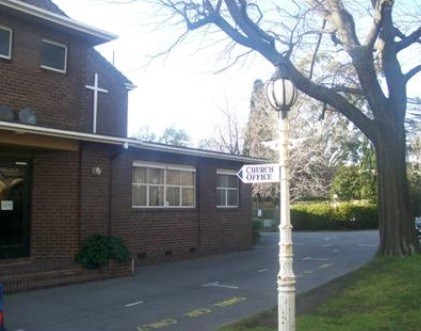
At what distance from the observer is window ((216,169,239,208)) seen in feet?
66.5

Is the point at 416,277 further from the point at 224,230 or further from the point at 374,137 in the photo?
the point at 224,230

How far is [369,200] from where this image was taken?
163 ft

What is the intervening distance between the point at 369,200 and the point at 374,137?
35033 mm

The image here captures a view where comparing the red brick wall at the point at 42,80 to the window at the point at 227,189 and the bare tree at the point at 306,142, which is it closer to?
the window at the point at 227,189

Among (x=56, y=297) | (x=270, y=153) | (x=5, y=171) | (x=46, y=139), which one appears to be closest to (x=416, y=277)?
(x=56, y=297)

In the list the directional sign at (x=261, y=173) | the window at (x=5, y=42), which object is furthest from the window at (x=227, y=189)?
the directional sign at (x=261, y=173)

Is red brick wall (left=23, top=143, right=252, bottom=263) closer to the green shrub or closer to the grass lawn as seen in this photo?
the green shrub

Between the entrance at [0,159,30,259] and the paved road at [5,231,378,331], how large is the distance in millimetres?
2044

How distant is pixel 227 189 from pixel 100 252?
757 centimetres

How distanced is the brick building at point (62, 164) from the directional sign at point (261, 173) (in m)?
5.93

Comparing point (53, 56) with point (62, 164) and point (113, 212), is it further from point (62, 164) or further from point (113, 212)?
point (113, 212)

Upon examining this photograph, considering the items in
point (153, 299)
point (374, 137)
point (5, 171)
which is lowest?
point (153, 299)

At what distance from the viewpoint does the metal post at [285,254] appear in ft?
23.8

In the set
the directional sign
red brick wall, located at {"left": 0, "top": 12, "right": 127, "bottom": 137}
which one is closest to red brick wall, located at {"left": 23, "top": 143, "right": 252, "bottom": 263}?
red brick wall, located at {"left": 0, "top": 12, "right": 127, "bottom": 137}
